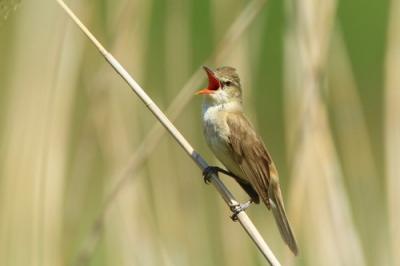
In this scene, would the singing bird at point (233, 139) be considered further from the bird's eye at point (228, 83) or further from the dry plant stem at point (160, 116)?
the dry plant stem at point (160, 116)

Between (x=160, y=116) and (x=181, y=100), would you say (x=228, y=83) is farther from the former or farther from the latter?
(x=160, y=116)

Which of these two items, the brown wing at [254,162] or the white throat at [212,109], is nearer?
the brown wing at [254,162]

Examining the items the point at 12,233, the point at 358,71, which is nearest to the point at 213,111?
the point at 12,233

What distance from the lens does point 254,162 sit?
12.5ft

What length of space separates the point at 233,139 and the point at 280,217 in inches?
14.9

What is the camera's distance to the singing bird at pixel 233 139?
12.5 ft

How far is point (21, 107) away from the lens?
3982mm

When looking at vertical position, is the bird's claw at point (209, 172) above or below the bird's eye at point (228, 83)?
below

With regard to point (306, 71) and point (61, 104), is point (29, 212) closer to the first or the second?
point (61, 104)

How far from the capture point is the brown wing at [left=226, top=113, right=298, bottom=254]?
3734 mm

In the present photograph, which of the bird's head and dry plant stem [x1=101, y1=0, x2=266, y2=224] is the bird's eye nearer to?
the bird's head

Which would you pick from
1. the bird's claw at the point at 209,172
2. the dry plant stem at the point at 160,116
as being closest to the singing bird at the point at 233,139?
the bird's claw at the point at 209,172

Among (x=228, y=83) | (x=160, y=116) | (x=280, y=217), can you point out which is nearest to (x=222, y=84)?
(x=228, y=83)

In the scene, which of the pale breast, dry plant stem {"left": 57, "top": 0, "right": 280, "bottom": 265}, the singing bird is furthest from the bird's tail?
dry plant stem {"left": 57, "top": 0, "right": 280, "bottom": 265}
